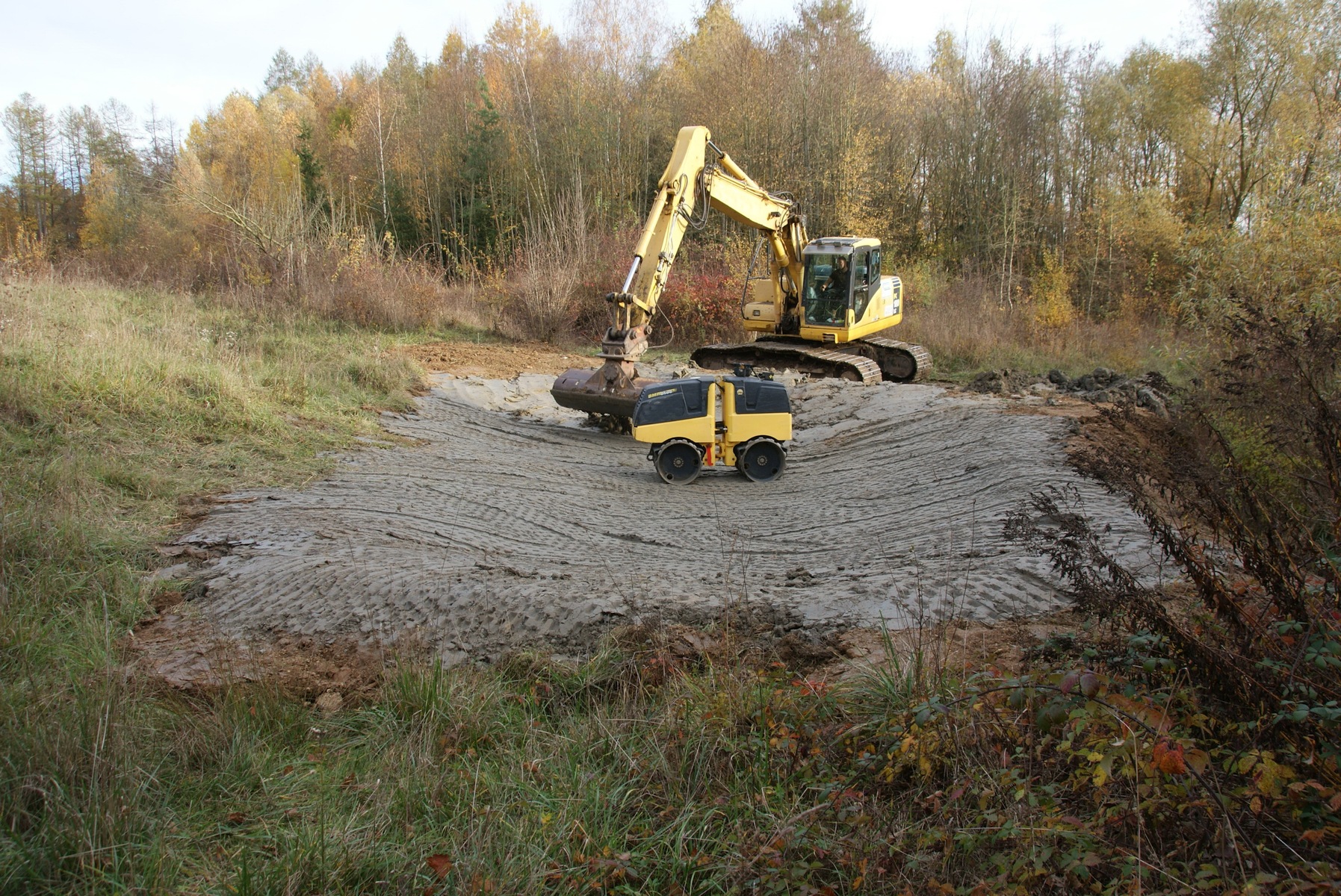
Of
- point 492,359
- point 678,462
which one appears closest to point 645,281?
point 678,462

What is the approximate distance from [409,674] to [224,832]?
3.78 feet

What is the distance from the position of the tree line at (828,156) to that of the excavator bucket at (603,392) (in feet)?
26.4

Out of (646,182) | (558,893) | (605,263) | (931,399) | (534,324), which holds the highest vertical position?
(646,182)

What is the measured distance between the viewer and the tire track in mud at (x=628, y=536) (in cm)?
483

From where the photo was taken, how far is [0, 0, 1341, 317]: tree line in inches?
732

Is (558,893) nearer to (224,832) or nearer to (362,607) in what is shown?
(224,832)

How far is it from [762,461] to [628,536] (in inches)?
109

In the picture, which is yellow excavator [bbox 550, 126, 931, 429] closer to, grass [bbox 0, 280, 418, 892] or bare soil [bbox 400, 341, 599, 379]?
bare soil [bbox 400, 341, 599, 379]

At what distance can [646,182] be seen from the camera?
88.8 ft

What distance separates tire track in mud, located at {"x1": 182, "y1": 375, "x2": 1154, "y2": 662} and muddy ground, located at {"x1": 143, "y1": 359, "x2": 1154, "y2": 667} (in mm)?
22

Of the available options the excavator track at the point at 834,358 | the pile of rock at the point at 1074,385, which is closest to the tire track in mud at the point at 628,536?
the pile of rock at the point at 1074,385

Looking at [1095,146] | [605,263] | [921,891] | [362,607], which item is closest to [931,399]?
[362,607]

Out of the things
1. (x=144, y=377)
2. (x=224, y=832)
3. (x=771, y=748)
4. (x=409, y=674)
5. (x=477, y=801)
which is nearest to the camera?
(x=224, y=832)

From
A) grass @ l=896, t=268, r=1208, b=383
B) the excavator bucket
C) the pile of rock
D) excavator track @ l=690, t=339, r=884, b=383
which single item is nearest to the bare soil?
excavator track @ l=690, t=339, r=884, b=383
